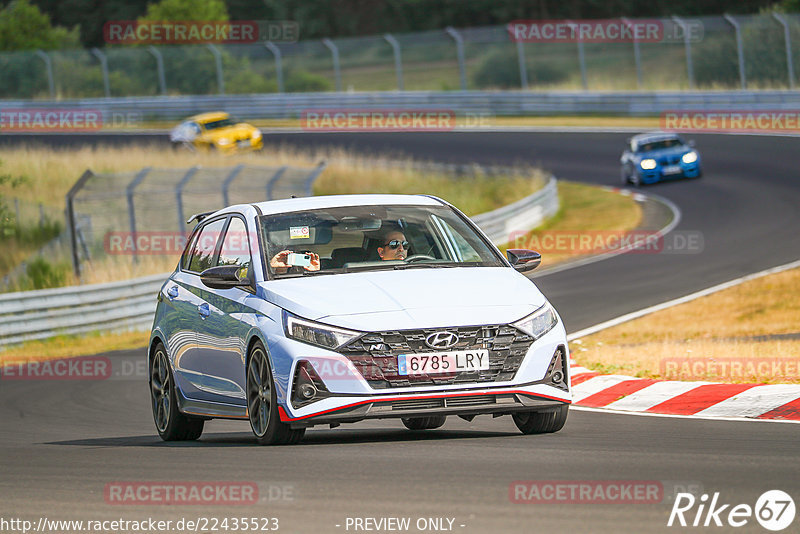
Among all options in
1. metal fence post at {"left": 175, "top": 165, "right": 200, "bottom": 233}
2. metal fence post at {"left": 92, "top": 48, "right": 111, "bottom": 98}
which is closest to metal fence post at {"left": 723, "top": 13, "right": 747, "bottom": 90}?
metal fence post at {"left": 175, "top": 165, "right": 200, "bottom": 233}

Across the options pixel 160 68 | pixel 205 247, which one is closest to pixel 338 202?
pixel 205 247

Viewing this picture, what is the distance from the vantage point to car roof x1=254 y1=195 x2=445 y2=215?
9.40 m

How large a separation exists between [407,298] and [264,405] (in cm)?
109

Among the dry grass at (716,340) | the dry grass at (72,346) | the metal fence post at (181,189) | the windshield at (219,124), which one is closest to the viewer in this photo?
the dry grass at (716,340)

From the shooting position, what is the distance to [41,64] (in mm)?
56500

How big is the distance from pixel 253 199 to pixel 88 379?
14.2 meters

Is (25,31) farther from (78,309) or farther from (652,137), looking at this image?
(78,309)

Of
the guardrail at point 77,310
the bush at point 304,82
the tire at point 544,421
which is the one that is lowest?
the bush at point 304,82

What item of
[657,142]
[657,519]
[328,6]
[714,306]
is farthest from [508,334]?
[328,6]

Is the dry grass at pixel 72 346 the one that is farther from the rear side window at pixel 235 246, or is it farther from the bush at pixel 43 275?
the rear side window at pixel 235 246

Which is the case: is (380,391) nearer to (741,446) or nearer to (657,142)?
(741,446)

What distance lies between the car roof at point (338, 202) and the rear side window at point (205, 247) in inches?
22.0

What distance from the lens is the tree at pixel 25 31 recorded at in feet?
224

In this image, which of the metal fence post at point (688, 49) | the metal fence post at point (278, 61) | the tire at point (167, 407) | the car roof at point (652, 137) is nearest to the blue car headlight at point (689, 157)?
the car roof at point (652, 137)
